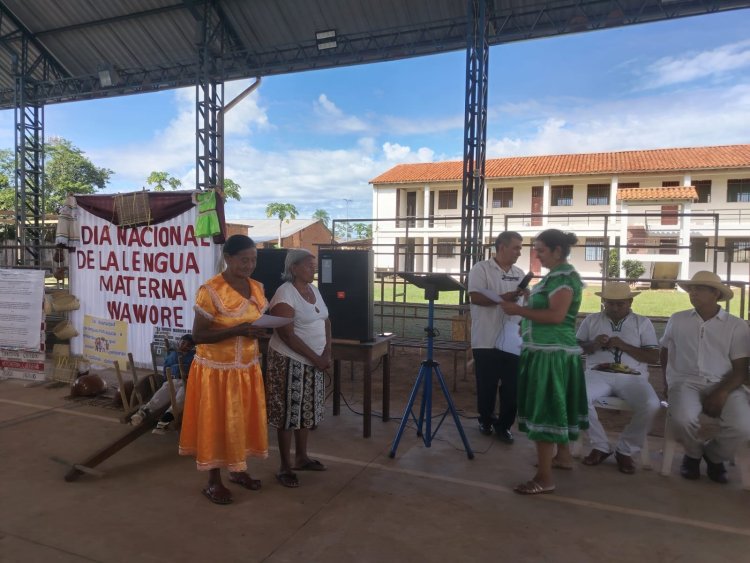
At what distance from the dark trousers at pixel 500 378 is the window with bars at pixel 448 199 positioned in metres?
25.8

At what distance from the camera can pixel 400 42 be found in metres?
10.6

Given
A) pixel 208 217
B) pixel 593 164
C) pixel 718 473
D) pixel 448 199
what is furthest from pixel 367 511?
pixel 448 199

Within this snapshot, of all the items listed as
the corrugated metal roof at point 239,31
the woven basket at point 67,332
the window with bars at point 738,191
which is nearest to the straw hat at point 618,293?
the woven basket at point 67,332

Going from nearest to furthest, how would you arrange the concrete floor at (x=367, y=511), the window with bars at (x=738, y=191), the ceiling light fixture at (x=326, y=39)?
the concrete floor at (x=367, y=511) → the ceiling light fixture at (x=326, y=39) → the window with bars at (x=738, y=191)

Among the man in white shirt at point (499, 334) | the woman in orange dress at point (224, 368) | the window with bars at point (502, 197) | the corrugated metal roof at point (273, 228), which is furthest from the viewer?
the corrugated metal roof at point (273, 228)

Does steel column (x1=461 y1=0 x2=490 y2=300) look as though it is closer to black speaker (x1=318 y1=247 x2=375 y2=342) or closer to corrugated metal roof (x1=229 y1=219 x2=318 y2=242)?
black speaker (x1=318 y1=247 x2=375 y2=342)

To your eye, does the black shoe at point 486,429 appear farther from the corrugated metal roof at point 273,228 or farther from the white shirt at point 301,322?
the corrugated metal roof at point 273,228

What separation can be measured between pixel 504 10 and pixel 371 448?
28.3 feet

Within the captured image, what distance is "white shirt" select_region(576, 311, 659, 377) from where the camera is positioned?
3871mm

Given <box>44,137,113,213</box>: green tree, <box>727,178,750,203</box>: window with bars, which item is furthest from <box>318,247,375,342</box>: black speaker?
<box>44,137,113,213</box>: green tree

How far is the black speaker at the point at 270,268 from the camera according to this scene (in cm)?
467

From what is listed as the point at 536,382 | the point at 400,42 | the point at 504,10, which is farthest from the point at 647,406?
the point at 400,42

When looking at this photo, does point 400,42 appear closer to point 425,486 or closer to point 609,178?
point 425,486

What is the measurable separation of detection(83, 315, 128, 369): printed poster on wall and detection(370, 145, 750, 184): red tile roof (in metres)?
24.4
